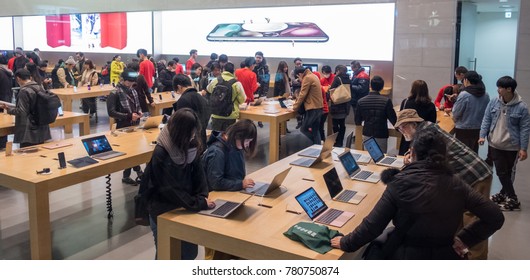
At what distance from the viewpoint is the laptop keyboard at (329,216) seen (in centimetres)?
287

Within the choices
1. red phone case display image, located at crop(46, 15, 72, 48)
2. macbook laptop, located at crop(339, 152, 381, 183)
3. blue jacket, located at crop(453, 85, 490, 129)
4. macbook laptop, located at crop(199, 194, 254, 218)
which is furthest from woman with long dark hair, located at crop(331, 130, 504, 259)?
red phone case display image, located at crop(46, 15, 72, 48)

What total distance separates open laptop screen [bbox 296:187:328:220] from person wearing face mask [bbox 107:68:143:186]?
328cm

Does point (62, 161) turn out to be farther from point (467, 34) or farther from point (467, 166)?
point (467, 34)

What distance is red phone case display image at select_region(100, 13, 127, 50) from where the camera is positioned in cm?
1410

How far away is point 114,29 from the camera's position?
1426cm

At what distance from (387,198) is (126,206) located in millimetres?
3621

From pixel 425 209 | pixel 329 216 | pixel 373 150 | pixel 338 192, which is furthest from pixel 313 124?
pixel 425 209

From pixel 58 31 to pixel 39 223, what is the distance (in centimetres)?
1292

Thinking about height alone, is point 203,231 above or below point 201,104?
below

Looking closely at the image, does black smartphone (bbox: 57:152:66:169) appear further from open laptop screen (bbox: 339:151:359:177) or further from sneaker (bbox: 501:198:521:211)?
sneaker (bbox: 501:198:521:211)

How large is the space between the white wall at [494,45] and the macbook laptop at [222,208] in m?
8.33

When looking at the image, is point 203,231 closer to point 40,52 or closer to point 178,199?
point 178,199
